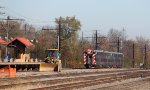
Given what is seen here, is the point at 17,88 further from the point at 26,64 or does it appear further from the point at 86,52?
the point at 86,52

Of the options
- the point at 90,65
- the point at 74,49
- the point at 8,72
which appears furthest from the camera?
the point at 74,49

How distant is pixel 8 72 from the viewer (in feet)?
104

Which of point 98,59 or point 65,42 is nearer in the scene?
point 98,59

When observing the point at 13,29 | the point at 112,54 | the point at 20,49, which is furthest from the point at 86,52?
the point at 13,29

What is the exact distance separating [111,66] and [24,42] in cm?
2844

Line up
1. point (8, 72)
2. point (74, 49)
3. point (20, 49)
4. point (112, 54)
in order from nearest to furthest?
point (8, 72)
point (20, 49)
point (112, 54)
point (74, 49)

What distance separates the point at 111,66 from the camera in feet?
229

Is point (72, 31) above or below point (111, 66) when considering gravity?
above

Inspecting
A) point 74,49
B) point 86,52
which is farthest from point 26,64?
point 74,49

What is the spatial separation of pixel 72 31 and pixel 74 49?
40.1ft

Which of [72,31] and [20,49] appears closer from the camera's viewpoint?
[20,49]

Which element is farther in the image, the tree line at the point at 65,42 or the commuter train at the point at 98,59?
the tree line at the point at 65,42

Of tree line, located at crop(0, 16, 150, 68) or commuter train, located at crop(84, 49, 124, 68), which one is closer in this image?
commuter train, located at crop(84, 49, 124, 68)

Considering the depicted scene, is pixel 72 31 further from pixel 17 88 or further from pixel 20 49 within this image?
pixel 17 88
